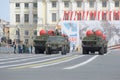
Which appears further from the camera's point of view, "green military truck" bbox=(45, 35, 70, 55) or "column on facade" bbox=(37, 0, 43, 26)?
"column on facade" bbox=(37, 0, 43, 26)

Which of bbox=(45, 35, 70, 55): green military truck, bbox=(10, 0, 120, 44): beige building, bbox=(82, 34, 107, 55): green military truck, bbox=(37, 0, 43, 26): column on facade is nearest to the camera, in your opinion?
bbox=(45, 35, 70, 55): green military truck

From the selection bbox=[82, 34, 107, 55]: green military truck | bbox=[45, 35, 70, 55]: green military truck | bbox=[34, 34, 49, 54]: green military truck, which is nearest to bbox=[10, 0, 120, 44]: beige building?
bbox=[34, 34, 49, 54]: green military truck

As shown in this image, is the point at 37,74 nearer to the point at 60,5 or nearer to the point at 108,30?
the point at 108,30

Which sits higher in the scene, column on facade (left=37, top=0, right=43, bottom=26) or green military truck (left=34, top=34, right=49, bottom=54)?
column on facade (left=37, top=0, right=43, bottom=26)

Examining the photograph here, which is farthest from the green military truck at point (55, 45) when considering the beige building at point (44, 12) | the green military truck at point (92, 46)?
the beige building at point (44, 12)

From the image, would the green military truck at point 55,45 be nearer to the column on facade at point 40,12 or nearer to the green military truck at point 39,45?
the green military truck at point 39,45

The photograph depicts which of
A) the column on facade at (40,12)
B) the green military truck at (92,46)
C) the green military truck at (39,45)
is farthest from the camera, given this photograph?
the column on facade at (40,12)

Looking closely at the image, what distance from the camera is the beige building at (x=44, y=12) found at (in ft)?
396

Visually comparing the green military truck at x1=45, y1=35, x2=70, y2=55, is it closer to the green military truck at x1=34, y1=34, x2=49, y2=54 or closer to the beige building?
the green military truck at x1=34, y1=34, x2=49, y2=54

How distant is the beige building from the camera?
12069 cm

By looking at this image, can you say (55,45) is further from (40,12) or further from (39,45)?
(40,12)

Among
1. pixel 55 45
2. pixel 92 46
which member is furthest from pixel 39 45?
pixel 92 46

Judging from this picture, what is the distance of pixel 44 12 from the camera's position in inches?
4875

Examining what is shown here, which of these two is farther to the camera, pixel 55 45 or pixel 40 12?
pixel 40 12
